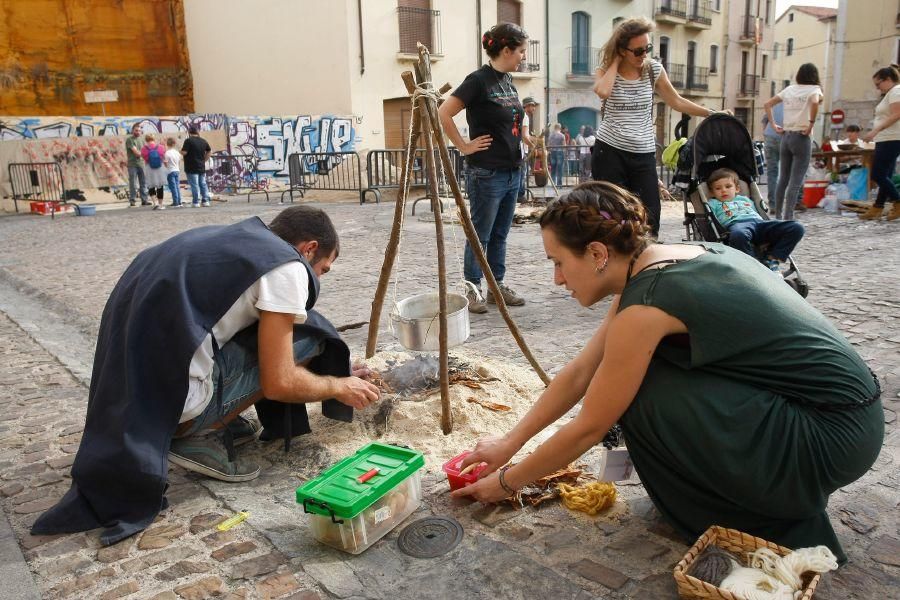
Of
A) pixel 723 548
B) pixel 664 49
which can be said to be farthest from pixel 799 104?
pixel 664 49

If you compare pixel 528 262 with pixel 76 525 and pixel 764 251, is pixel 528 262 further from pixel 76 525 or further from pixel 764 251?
pixel 76 525

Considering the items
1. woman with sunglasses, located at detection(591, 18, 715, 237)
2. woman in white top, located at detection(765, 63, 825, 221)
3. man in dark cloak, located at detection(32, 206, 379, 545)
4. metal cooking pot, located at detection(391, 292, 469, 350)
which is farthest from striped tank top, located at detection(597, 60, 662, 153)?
woman in white top, located at detection(765, 63, 825, 221)

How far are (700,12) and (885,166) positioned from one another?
1219 inches

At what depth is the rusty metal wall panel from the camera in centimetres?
2238

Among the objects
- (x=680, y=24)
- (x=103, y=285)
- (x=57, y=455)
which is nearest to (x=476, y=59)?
(x=680, y=24)

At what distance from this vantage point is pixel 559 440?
7.12ft

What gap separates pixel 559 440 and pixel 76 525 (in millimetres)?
1833

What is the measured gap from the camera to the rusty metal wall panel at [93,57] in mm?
22375

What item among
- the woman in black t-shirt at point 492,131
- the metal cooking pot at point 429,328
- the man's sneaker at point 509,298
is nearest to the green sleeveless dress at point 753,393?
the metal cooking pot at point 429,328

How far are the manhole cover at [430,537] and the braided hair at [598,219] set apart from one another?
1.12m

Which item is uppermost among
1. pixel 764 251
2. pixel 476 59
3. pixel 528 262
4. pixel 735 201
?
pixel 476 59

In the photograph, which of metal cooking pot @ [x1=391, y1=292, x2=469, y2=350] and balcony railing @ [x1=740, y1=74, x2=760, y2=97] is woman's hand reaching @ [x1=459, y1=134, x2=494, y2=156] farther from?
balcony railing @ [x1=740, y1=74, x2=760, y2=97]

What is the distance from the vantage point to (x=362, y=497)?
2.29 m

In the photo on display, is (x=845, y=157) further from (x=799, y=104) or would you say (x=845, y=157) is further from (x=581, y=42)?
(x=581, y=42)
